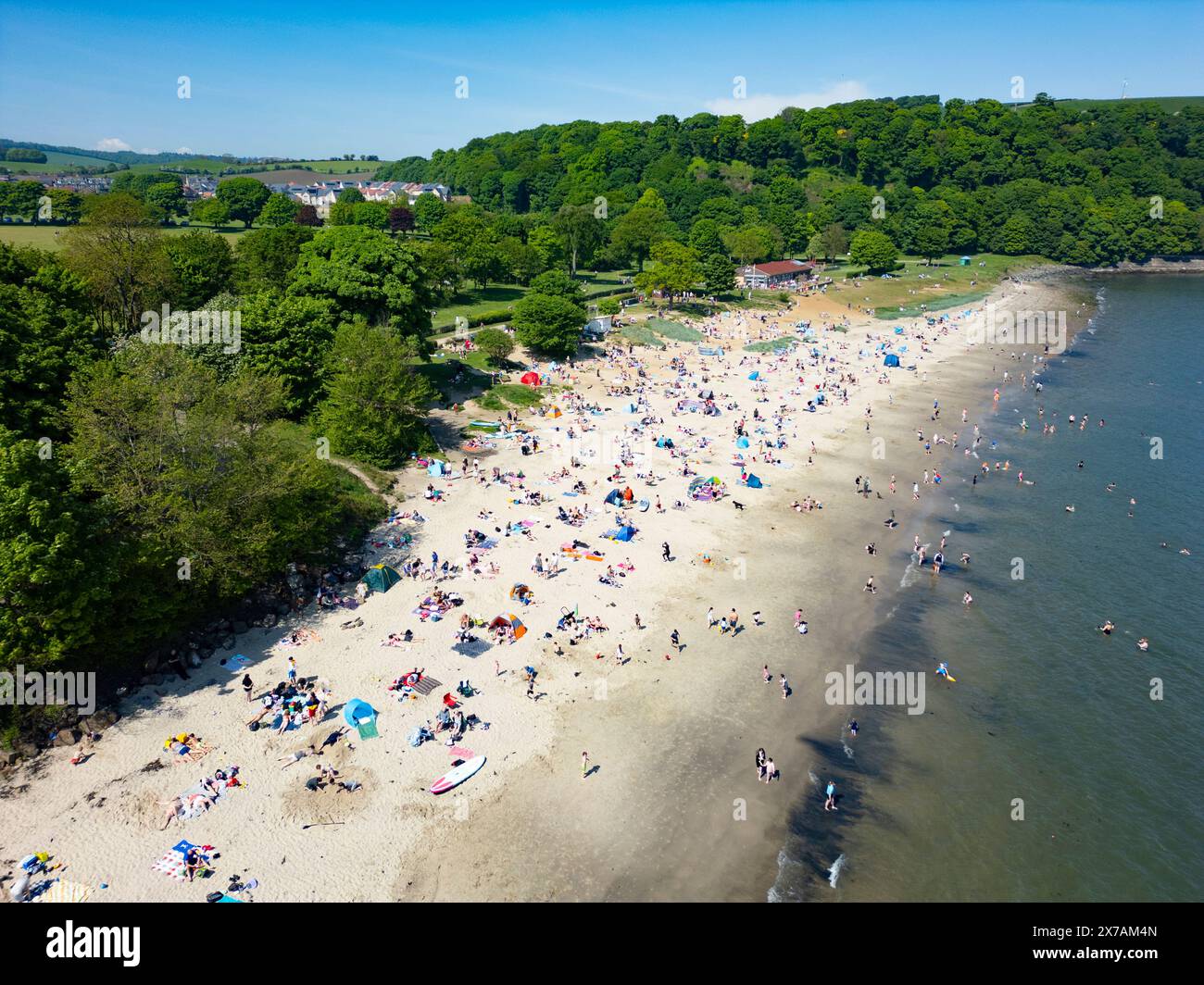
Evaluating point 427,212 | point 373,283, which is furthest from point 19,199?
point 373,283

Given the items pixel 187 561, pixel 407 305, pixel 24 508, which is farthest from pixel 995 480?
pixel 24 508

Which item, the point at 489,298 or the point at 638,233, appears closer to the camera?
the point at 489,298

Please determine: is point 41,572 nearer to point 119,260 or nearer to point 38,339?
point 38,339

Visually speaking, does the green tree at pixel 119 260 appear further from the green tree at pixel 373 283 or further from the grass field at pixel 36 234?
the grass field at pixel 36 234

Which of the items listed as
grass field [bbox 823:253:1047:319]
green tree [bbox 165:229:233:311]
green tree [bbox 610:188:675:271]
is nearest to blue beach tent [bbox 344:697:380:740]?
green tree [bbox 165:229:233:311]

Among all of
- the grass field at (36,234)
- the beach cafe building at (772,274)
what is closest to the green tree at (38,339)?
the grass field at (36,234)

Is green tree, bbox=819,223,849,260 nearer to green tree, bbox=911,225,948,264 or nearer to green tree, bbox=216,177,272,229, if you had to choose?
green tree, bbox=911,225,948,264
